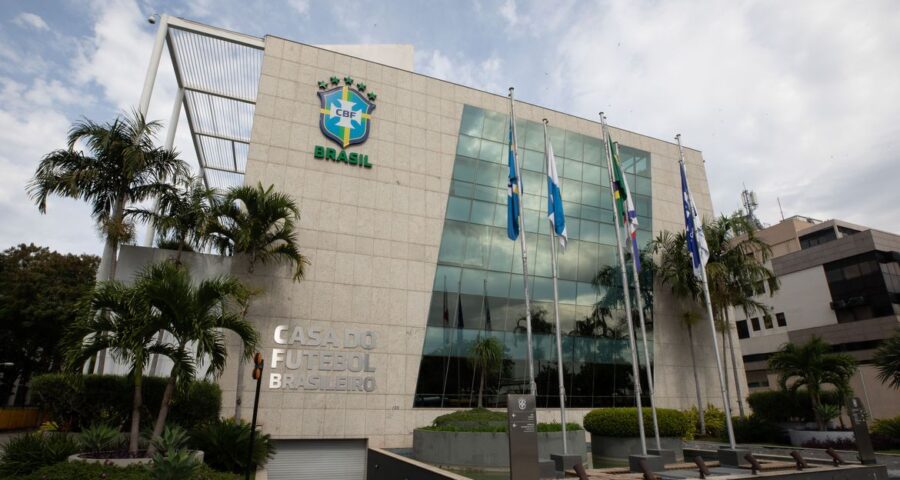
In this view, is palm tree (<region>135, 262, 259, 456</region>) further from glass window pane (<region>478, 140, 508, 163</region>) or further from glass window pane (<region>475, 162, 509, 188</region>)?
glass window pane (<region>478, 140, 508, 163</region>)

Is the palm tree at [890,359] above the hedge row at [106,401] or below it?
above

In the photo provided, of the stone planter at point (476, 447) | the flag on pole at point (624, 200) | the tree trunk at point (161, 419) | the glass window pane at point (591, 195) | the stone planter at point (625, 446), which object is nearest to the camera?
the tree trunk at point (161, 419)

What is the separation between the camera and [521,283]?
25328 mm

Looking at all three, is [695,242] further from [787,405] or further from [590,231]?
[787,405]

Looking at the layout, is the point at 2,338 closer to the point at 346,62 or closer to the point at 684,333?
the point at 346,62

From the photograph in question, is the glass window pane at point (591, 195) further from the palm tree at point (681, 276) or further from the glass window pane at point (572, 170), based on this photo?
the palm tree at point (681, 276)

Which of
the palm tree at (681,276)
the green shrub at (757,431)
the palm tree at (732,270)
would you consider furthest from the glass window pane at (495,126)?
the green shrub at (757,431)

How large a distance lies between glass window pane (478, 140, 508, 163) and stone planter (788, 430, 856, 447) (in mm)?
20163

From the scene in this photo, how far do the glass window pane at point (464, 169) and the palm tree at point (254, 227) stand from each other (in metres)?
9.03

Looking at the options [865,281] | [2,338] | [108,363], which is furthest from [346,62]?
[865,281]

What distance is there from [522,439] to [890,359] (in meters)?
24.6

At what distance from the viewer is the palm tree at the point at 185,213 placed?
19.2 metres

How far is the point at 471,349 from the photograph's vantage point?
2352cm

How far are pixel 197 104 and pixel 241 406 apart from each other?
19410 millimetres
